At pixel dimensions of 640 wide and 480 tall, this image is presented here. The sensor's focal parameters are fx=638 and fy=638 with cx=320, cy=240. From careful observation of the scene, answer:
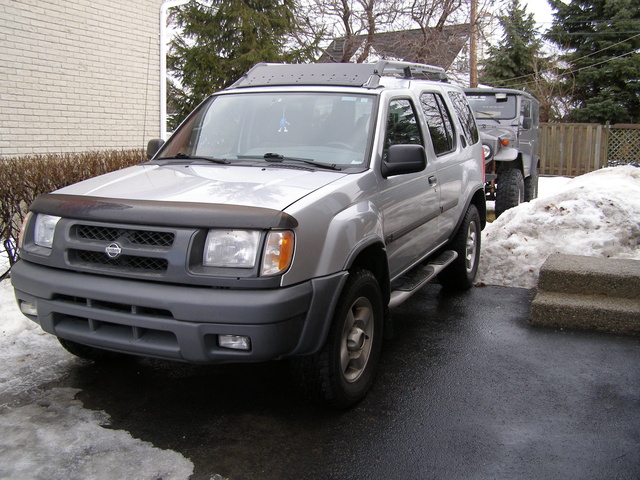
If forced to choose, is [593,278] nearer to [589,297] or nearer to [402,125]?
[589,297]

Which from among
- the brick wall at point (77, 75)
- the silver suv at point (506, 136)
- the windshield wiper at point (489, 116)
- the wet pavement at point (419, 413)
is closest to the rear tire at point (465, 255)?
the wet pavement at point (419, 413)

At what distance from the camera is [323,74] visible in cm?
495

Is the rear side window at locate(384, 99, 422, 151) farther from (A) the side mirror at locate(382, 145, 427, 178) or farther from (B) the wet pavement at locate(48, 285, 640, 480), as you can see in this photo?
(B) the wet pavement at locate(48, 285, 640, 480)

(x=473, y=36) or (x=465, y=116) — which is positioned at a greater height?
(x=473, y=36)

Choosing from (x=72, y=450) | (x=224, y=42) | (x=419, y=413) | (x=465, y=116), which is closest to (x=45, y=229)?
(x=72, y=450)

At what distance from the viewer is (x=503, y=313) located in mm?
6023

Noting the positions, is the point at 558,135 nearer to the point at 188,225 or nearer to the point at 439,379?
the point at 439,379

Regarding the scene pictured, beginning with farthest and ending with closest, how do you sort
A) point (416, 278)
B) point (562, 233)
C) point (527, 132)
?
point (527, 132), point (562, 233), point (416, 278)

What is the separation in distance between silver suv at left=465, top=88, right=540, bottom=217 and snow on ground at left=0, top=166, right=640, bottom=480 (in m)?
2.54

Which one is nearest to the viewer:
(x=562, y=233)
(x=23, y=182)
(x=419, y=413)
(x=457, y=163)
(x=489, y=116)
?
(x=419, y=413)

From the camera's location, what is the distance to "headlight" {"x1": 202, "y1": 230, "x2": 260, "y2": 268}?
3.21 meters

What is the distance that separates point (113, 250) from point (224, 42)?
47.1 feet

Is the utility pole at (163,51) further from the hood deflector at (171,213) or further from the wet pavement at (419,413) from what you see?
the hood deflector at (171,213)

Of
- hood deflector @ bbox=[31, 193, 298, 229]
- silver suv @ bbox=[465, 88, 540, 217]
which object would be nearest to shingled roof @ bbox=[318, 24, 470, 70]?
silver suv @ bbox=[465, 88, 540, 217]
